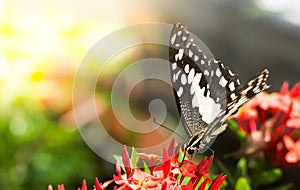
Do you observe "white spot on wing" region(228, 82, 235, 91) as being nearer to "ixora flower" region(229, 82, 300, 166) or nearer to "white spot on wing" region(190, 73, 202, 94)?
"white spot on wing" region(190, 73, 202, 94)

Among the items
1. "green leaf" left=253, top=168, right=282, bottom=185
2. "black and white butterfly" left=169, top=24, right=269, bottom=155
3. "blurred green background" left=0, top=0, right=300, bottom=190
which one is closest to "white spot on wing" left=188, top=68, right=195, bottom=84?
"black and white butterfly" left=169, top=24, right=269, bottom=155

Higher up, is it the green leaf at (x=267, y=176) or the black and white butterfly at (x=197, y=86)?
the black and white butterfly at (x=197, y=86)

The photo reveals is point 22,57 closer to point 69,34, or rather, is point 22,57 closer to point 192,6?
point 69,34

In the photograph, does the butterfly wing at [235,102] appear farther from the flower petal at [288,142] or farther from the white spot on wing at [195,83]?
the flower petal at [288,142]

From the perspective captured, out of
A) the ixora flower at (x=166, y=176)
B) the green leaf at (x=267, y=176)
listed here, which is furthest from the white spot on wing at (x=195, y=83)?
the green leaf at (x=267, y=176)

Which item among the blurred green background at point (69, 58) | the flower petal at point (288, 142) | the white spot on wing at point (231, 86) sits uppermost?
the blurred green background at point (69, 58)

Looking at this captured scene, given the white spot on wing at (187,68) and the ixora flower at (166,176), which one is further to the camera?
the white spot on wing at (187,68)

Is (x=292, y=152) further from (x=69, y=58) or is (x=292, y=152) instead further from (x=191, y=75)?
(x=69, y=58)
